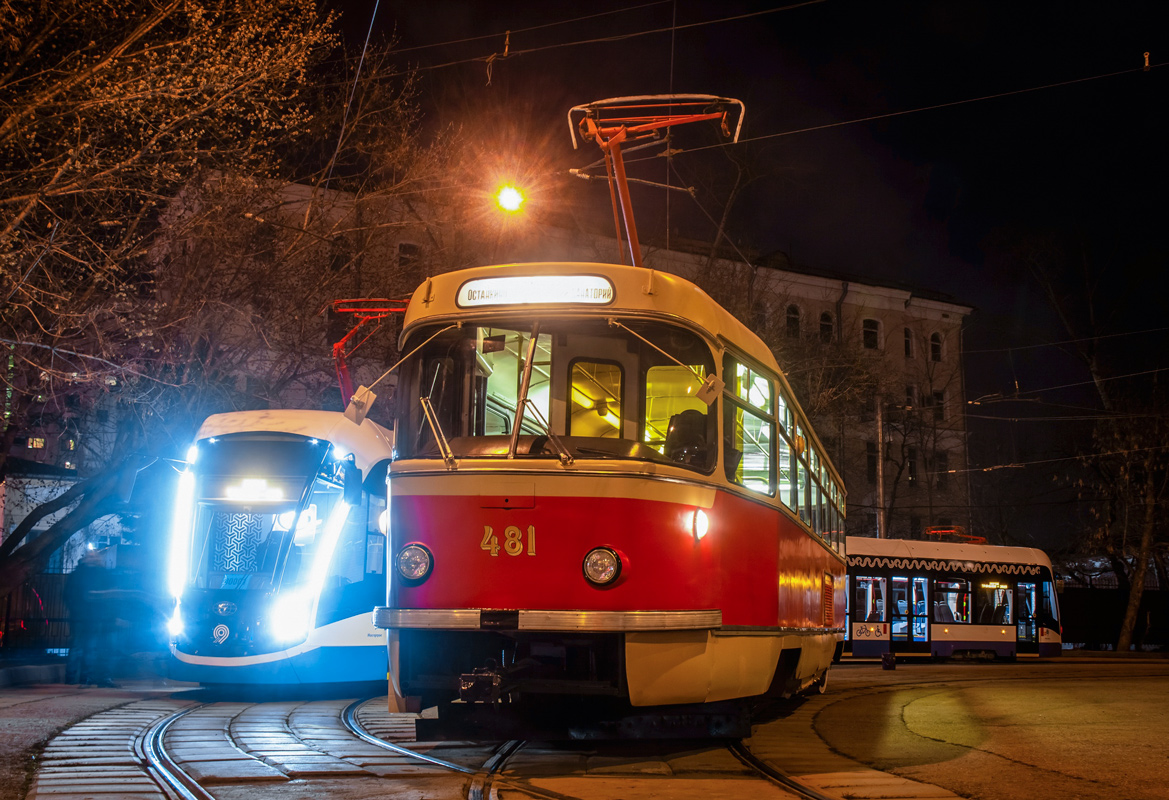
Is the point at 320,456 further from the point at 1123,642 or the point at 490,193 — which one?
the point at 1123,642

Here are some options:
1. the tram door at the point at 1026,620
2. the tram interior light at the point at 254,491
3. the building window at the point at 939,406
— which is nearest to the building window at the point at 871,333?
the building window at the point at 939,406

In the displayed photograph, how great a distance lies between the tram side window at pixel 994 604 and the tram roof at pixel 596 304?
2286 cm

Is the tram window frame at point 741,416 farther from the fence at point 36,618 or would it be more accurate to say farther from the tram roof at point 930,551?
the tram roof at point 930,551

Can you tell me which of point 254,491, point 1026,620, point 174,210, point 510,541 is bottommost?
point 1026,620

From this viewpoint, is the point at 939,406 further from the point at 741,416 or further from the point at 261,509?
the point at 741,416

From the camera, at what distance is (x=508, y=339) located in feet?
25.3

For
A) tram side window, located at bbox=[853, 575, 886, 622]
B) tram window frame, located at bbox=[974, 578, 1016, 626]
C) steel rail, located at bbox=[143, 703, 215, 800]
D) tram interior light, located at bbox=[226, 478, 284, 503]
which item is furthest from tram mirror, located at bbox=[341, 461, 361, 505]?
tram window frame, located at bbox=[974, 578, 1016, 626]

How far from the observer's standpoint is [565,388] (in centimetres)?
753

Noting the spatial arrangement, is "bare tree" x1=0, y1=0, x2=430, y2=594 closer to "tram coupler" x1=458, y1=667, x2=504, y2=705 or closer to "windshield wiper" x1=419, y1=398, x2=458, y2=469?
"windshield wiper" x1=419, y1=398, x2=458, y2=469

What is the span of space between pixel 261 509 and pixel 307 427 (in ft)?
3.70

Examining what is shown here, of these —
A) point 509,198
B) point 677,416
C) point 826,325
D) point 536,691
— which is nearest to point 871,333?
point 826,325

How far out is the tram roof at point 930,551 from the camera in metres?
27.7

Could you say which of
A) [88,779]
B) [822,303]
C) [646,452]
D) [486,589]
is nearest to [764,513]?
[646,452]

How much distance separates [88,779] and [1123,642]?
124 ft
